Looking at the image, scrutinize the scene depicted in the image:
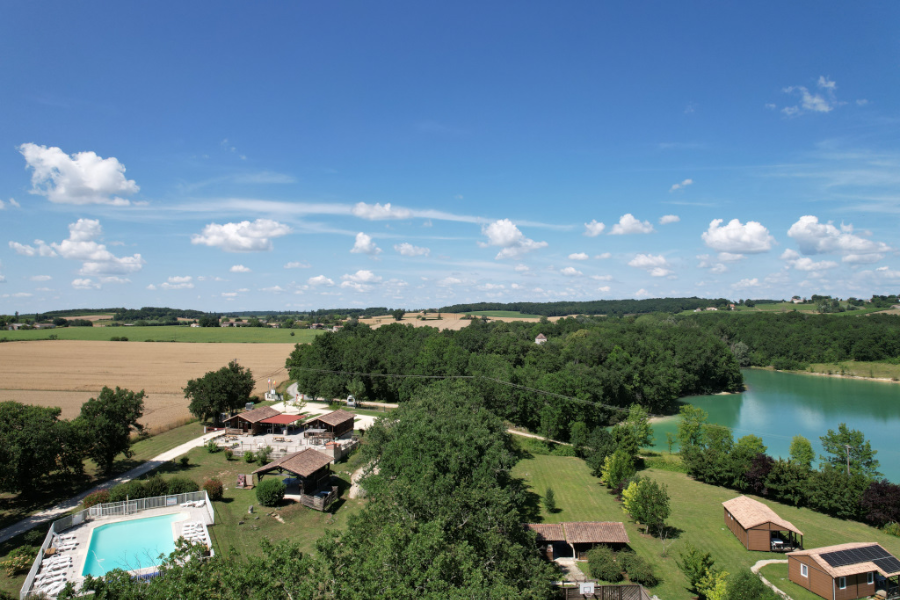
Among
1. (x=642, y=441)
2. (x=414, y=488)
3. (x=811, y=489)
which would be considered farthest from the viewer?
(x=642, y=441)

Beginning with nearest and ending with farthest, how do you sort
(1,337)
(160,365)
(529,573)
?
1. (529,573)
2. (160,365)
3. (1,337)

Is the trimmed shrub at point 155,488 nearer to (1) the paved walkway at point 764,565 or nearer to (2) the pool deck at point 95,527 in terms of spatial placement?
(2) the pool deck at point 95,527

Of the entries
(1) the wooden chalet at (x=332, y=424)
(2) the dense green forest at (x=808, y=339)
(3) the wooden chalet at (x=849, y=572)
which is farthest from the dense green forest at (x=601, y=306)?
(3) the wooden chalet at (x=849, y=572)

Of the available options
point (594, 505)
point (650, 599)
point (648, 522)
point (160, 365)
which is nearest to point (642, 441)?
point (594, 505)

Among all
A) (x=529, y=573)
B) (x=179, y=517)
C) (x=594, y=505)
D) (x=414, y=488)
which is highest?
(x=414, y=488)

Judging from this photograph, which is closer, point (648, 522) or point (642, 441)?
point (648, 522)

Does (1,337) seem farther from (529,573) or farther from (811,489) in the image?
(811,489)

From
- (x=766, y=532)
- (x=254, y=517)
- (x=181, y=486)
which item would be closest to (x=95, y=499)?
(x=181, y=486)
